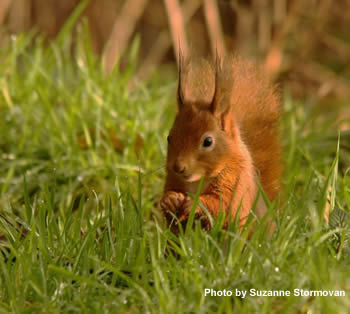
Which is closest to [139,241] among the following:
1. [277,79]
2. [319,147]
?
[319,147]

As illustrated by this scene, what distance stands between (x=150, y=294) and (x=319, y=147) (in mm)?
1768

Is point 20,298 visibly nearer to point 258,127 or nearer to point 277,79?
point 258,127

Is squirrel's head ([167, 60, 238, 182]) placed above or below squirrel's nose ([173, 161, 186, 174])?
above

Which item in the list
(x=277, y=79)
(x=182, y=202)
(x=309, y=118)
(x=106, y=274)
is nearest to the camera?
(x=106, y=274)

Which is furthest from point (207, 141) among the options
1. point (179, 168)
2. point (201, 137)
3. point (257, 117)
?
point (257, 117)

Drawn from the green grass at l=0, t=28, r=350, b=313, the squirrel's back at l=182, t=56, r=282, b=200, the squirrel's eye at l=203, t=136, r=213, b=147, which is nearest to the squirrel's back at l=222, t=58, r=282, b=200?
the squirrel's back at l=182, t=56, r=282, b=200

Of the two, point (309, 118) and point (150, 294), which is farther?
point (309, 118)

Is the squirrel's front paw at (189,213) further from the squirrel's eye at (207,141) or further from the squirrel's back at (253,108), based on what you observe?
the squirrel's back at (253,108)

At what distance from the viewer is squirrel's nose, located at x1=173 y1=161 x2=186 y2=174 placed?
6.29 feet

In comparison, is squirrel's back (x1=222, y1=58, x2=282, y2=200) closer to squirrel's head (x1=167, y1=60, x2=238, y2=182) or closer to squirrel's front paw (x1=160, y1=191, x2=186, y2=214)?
squirrel's head (x1=167, y1=60, x2=238, y2=182)

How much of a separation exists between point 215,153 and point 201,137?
0.06m

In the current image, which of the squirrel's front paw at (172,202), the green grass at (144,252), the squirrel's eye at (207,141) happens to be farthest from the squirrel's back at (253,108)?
the squirrel's front paw at (172,202)

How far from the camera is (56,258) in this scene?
6.06 ft

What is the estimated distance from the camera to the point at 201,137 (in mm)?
1981
